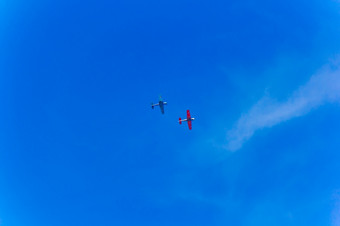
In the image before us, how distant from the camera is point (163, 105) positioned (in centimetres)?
15812

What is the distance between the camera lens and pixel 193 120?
162m

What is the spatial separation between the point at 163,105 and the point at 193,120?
19655 millimetres
